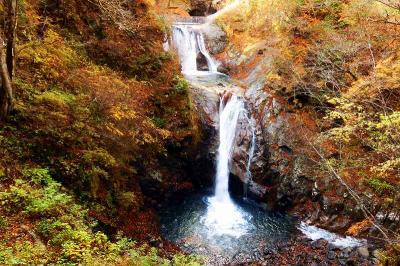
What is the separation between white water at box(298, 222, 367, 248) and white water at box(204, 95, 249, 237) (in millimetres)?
2089

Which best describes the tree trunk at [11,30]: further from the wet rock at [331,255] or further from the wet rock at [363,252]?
the wet rock at [363,252]

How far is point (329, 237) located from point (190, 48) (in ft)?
40.7

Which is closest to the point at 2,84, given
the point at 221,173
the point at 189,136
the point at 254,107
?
the point at 189,136

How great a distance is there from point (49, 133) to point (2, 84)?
1.49 meters

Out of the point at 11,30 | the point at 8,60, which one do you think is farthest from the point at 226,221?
the point at 11,30

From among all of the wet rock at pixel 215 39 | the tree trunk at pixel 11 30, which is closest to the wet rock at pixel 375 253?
the tree trunk at pixel 11 30

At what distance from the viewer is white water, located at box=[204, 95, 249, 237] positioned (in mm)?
11195

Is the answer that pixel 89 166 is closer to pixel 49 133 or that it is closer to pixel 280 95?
pixel 49 133

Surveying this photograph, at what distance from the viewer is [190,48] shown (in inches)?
730

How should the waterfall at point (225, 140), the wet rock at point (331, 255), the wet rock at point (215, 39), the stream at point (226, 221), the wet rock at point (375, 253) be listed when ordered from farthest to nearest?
the wet rock at point (215, 39) → the waterfall at point (225, 140) → the stream at point (226, 221) → the wet rock at point (331, 255) → the wet rock at point (375, 253)

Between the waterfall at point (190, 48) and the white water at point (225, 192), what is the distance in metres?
4.53

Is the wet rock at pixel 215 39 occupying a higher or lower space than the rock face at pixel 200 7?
lower

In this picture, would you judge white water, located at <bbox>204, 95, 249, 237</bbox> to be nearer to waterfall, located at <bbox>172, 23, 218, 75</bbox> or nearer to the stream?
the stream

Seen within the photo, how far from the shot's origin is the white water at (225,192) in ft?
36.7
